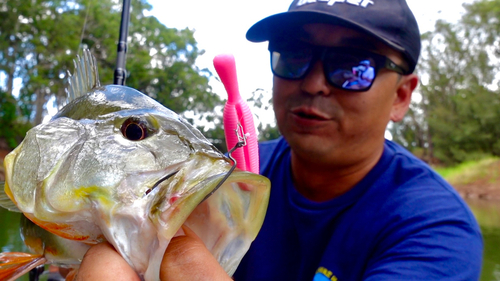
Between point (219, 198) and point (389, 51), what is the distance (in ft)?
4.22

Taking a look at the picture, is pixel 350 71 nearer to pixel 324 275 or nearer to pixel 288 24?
pixel 288 24

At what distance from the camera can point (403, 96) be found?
2045 millimetres

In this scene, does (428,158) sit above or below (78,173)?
below

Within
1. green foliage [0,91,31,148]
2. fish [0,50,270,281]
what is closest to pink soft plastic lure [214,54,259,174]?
fish [0,50,270,281]

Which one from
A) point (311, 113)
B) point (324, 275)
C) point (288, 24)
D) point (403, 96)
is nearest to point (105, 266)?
point (324, 275)

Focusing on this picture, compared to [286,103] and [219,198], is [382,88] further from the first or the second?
[219,198]

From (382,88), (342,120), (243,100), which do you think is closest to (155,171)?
(243,100)

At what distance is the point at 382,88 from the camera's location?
1.82 metres

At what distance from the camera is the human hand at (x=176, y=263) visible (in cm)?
78

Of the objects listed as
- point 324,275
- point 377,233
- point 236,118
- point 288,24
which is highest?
point 288,24

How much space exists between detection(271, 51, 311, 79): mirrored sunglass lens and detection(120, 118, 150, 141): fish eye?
3.53 feet

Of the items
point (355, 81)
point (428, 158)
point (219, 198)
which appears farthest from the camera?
point (428, 158)

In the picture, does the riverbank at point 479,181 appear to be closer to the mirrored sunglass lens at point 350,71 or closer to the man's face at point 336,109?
the man's face at point 336,109

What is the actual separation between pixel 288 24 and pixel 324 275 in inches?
46.6
